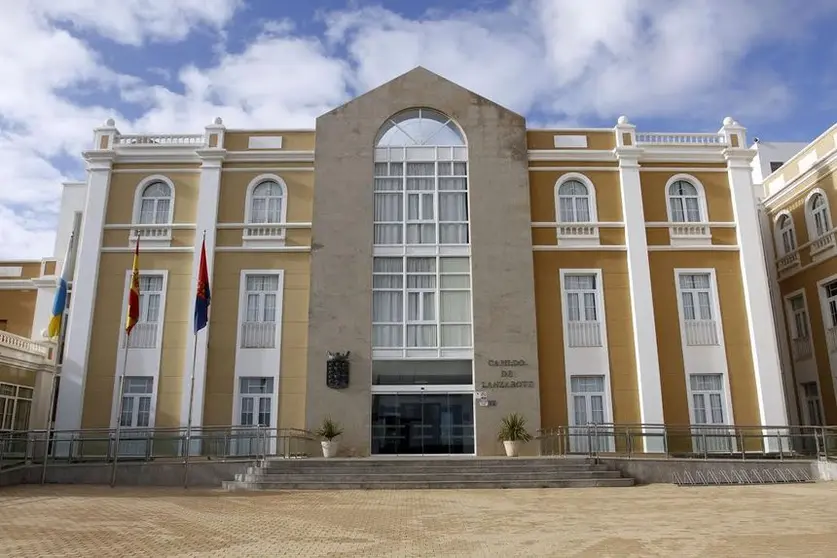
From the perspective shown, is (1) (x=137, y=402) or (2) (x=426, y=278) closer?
(1) (x=137, y=402)

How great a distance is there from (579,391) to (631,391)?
1571mm

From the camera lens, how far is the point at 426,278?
2200 centimetres

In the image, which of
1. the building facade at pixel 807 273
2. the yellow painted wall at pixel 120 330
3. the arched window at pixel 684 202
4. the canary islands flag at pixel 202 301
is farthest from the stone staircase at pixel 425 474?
the building facade at pixel 807 273

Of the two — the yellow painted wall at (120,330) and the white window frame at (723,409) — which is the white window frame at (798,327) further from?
the yellow painted wall at (120,330)

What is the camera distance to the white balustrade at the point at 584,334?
21422 millimetres

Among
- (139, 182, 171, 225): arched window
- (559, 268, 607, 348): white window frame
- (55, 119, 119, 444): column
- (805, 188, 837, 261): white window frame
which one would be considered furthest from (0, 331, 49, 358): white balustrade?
(805, 188, 837, 261): white window frame

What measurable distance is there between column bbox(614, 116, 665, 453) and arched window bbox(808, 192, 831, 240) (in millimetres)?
6145

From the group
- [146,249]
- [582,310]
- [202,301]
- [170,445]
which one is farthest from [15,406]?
[582,310]

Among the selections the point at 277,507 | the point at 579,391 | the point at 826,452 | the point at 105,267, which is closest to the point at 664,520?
the point at 277,507

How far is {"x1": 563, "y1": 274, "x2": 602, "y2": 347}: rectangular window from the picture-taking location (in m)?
21.5

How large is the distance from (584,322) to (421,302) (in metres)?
5.19

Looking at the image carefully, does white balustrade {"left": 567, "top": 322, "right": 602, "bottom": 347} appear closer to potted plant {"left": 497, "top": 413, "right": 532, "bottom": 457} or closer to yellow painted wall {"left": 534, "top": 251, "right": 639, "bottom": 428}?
yellow painted wall {"left": 534, "top": 251, "right": 639, "bottom": 428}

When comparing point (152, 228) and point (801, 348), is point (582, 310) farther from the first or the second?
point (152, 228)

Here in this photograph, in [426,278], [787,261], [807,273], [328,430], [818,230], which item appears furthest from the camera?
[787,261]
